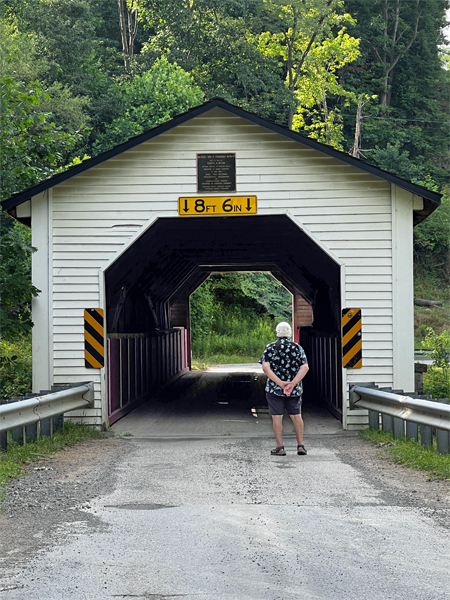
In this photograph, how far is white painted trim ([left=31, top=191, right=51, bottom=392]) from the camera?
12344 mm

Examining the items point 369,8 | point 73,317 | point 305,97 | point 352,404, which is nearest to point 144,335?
point 73,317

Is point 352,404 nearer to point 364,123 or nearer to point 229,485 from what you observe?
point 229,485

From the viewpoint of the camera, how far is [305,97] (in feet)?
161

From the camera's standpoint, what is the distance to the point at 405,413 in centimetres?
994

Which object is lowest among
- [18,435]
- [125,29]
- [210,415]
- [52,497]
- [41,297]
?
[210,415]

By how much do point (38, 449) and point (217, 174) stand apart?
486 centimetres

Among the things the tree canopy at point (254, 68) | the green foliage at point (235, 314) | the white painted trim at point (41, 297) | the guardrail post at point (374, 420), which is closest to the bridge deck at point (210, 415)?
the guardrail post at point (374, 420)

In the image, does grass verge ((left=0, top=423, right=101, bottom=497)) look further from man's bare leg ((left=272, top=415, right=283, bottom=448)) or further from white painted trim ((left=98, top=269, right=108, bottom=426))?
man's bare leg ((left=272, top=415, right=283, bottom=448))

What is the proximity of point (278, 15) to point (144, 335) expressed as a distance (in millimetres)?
30582

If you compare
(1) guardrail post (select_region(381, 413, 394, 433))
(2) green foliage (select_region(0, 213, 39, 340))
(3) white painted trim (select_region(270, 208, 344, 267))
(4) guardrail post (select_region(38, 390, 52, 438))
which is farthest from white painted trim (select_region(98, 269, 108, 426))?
(1) guardrail post (select_region(381, 413, 394, 433))

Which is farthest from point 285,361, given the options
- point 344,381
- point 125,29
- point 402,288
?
point 125,29

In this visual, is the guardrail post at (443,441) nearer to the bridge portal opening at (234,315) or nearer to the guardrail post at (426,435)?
the guardrail post at (426,435)

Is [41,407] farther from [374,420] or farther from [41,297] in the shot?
[374,420]

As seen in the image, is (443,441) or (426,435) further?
(426,435)
